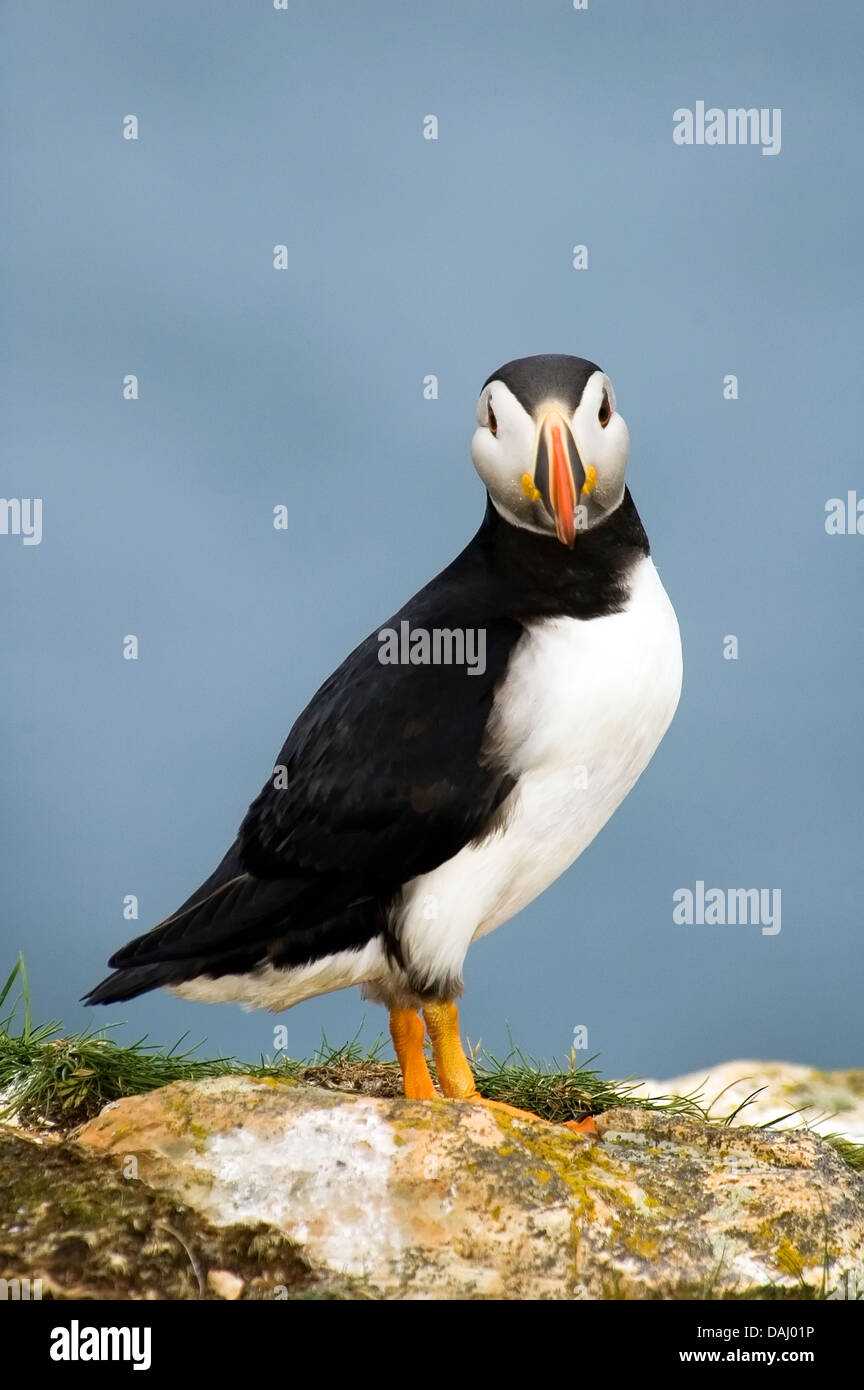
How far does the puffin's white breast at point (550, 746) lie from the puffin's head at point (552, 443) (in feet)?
1.08

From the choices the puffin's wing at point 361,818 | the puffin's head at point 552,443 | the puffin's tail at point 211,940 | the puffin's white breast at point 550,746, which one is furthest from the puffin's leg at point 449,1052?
the puffin's head at point 552,443

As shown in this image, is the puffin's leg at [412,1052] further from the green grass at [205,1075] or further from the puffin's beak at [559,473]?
the puffin's beak at [559,473]

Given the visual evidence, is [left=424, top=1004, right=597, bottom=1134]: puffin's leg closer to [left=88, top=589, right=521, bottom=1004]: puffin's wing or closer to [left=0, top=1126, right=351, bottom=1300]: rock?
[left=88, top=589, right=521, bottom=1004]: puffin's wing

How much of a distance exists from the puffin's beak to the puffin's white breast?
38cm

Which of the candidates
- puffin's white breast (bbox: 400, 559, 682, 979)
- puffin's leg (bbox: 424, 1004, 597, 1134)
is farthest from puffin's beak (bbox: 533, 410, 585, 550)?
puffin's leg (bbox: 424, 1004, 597, 1134)

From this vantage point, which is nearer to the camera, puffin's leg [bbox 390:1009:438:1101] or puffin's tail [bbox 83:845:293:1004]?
puffin's tail [bbox 83:845:293:1004]

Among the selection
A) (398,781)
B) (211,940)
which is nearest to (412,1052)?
(211,940)

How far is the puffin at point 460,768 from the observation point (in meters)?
4.24

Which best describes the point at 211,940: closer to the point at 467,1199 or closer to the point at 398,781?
the point at 398,781

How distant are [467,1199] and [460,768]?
117 cm

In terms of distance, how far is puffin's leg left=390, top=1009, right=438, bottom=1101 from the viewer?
15.1ft

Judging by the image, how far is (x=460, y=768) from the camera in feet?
13.9
